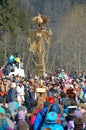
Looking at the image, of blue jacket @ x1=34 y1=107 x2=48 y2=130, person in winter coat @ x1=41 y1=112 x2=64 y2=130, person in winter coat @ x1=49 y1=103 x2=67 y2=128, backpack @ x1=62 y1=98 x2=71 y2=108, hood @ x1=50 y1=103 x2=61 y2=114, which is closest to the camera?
person in winter coat @ x1=41 y1=112 x2=64 y2=130

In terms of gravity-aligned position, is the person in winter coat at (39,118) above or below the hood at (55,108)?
below

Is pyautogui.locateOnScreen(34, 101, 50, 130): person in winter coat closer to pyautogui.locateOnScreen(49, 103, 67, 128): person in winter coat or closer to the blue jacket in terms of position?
the blue jacket

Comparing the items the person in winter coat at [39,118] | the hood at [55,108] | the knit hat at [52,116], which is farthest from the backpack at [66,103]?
the knit hat at [52,116]

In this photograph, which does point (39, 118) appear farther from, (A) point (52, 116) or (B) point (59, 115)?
(A) point (52, 116)

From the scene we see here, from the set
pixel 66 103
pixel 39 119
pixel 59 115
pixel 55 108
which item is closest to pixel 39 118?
pixel 39 119

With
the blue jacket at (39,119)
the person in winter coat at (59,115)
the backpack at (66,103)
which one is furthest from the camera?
the backpack at (66,103)

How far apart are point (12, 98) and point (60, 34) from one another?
61.3 metres

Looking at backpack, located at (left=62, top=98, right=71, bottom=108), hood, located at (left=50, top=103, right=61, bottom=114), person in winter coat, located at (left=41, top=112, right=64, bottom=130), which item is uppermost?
backpack, located at (left=62, top=98, right=71, bottom=108)

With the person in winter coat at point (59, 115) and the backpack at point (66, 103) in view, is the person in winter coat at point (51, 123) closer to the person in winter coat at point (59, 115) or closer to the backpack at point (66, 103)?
the person in winter coat at point (59, 115)

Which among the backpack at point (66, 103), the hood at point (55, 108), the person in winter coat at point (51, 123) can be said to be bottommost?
the person in winter coat at point (51, 123)

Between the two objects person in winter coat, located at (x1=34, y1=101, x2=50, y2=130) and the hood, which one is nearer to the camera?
person in winter coat, located at (x1=34, y1=101, x2=50, y2=130)

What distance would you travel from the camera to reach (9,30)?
6581 cm

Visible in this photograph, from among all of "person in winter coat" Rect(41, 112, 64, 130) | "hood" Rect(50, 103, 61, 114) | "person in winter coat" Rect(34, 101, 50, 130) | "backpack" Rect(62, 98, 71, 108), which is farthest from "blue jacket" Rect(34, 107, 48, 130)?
"backpack" Rect(62, 98, 71, 108)

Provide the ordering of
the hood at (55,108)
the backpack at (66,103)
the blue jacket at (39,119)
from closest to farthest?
1. the blue jacket at (39,119)
2. the hood at (55,108)
3. the backpack at (66,103)
